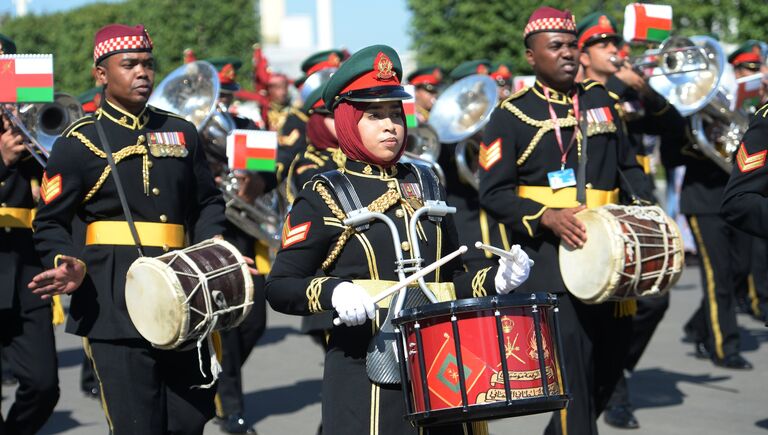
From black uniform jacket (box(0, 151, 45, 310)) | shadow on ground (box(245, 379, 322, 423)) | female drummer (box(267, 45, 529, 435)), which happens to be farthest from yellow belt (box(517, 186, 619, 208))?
shadow on ground (box(245, 379, 322, 423))

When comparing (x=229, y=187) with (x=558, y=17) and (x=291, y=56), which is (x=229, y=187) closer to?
(x=558, y=17)

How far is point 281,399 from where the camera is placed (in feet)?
29.6

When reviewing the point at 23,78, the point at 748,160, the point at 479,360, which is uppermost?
the point at 23,78

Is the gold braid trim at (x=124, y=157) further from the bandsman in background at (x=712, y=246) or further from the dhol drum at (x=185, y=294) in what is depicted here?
the bandsman in background at (x=712, y=246)

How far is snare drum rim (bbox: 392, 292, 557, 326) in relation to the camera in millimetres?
3787

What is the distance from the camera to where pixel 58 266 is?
5309mm

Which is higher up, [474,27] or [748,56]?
[748,56]

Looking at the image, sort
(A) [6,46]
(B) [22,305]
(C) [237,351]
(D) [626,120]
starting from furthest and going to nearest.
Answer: (C) [237,351] → (D) [626,120] → (A) [6,46] → (B) [22,305]

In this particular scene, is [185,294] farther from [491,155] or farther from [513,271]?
[491,155]

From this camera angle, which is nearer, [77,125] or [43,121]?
[77,125]

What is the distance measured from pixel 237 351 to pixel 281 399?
943 mm

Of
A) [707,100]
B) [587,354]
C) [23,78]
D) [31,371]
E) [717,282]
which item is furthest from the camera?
[717,282]

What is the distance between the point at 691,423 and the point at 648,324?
0.63 meters

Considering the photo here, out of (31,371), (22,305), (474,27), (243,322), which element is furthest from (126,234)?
(474,27)
